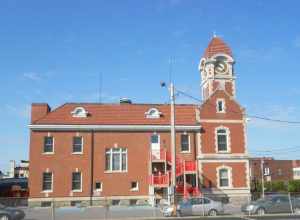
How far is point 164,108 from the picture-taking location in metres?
48.0

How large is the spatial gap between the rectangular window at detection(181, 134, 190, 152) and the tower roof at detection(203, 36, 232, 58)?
9.47m

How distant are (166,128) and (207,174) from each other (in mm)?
6144

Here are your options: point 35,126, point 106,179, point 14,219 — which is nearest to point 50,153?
point 35,126

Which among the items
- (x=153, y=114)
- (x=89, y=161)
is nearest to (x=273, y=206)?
(x=153, y=114)

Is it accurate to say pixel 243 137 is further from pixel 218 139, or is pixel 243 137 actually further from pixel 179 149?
pixel 179 149

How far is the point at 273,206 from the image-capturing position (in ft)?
101

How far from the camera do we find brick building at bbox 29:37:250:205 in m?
42.9

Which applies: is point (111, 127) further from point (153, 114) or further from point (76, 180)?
point (76, 180)

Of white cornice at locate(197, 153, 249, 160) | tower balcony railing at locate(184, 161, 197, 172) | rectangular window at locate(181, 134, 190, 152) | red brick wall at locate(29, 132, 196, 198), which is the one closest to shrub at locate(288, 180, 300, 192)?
white cornice at locate(197, 153, 249, 160)

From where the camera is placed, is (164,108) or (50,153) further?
(164,108)

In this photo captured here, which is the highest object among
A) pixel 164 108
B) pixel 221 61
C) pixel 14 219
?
pixel 221 61

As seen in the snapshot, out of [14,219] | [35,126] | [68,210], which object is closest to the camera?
[14,219]

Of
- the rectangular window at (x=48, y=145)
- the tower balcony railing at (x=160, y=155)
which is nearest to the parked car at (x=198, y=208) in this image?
the tower balcony railing at (x=160, y=155)

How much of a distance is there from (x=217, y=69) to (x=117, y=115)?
12015 millimetres
